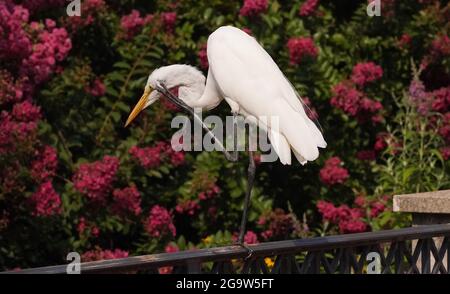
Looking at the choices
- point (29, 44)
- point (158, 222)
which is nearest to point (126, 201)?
point (158, 222)

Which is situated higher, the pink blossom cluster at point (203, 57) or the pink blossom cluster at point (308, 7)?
the pink blossom cluster at point (308, 7)

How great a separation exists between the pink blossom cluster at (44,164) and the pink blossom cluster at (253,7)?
1341mm

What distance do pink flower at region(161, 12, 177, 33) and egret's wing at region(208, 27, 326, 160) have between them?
1600 mm

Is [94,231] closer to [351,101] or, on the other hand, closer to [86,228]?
[86,228]

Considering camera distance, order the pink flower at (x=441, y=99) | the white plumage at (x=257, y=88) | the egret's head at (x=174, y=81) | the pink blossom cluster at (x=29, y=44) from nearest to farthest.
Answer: the white plumage at (x=257, y=88), the egret's head at (x=174, y=81), the pink blossom cluster at (x=29, y=44), the pink flower at (x=441, y=99)

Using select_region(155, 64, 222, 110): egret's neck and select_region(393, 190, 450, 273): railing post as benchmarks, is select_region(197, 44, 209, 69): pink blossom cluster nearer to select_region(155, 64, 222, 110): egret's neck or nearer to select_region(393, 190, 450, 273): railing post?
select_region(155, 64, 222, 110): egret's neck

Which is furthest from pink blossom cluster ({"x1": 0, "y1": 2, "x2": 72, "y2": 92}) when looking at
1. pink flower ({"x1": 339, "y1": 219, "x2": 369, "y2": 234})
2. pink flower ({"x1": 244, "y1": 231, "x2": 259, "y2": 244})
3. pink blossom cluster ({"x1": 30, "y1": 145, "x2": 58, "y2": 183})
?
pink flower ({"x1": 339, "y1": 219, "x2": 369, "y2": 234})

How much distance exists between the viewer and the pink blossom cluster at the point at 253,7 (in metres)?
5.80

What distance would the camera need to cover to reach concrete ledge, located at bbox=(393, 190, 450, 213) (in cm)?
426

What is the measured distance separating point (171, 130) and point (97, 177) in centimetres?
61

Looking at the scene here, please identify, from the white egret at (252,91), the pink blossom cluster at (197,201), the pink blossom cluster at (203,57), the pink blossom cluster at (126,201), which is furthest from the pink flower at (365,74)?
the white egret at (252,91)

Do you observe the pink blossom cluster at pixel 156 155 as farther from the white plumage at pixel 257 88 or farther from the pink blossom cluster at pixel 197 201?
the white plumage at pixel 257 88

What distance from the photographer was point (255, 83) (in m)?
4.11

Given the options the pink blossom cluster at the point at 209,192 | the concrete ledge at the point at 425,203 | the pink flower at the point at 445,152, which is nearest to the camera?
the concrete ledge at the point at 425,203
